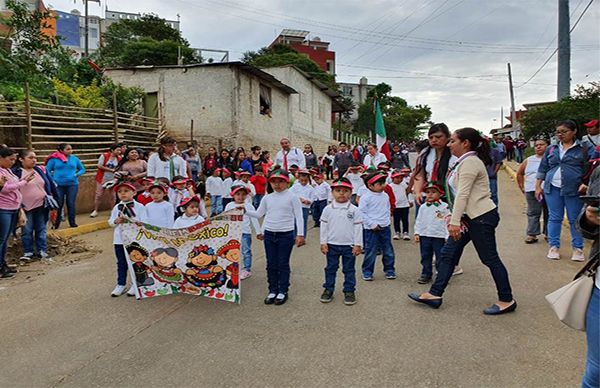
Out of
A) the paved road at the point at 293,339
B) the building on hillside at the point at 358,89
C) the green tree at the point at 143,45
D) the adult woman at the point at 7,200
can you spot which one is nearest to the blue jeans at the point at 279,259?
the paved road at the point at 293,339

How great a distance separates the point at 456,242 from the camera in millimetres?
4297

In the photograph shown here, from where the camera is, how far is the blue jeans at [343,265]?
473 cm

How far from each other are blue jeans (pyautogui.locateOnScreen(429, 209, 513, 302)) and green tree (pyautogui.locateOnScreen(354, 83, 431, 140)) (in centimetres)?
5164

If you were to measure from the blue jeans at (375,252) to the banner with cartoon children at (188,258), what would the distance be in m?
1.84

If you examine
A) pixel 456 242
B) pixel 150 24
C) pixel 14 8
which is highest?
pixel 150 24

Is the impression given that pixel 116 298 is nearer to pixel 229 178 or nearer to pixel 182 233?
pixel 182 233

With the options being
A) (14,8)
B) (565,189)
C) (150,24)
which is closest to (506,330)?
(565,189)

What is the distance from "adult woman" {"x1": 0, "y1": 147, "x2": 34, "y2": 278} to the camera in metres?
6.03

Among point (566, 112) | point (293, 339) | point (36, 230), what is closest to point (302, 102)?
point (566, 112)

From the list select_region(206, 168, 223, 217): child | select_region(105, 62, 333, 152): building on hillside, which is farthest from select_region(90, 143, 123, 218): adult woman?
select_region(105, 62, 333, 152): building on hillside

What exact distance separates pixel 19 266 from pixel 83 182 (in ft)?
16.4

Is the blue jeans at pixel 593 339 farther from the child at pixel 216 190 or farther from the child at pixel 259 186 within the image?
the child at pixel 216 190

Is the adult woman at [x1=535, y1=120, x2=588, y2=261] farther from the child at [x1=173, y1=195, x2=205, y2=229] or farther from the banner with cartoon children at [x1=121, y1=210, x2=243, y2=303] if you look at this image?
the child at [x1=173, y1=195, x2=205, y2=229]

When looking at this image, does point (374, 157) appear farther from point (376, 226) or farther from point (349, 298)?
point (349, 298)
